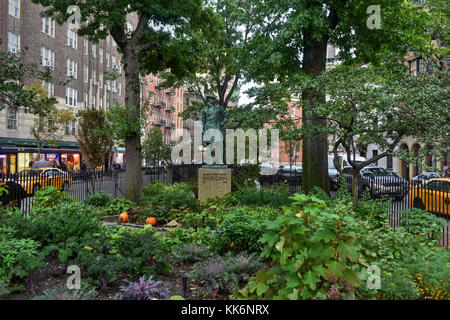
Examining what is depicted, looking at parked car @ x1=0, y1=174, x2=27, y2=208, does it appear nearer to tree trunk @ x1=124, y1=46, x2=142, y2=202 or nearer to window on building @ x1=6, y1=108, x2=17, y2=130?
tree trunk @ x1=124, y1=46, x2=142, y2=202

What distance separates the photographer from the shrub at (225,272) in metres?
4.62

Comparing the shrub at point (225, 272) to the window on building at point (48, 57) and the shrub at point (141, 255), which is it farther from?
the window on building at point (48, 57)

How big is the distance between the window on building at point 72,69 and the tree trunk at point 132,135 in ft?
96.5

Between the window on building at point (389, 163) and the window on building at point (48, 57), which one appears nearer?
the window on building at point (48, 57)

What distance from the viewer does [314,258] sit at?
11.1 feet

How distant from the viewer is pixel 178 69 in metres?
17.8

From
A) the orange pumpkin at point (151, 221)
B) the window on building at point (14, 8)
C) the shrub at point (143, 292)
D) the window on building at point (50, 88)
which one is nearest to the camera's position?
the shrub at point (143, 292)

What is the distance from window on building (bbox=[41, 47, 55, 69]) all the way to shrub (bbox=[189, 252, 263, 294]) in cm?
3686

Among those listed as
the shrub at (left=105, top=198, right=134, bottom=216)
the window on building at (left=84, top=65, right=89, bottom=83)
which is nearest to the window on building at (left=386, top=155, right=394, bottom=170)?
the shrub at (left=105, top=198, right=134, bottom=216)

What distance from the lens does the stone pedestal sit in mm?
12836

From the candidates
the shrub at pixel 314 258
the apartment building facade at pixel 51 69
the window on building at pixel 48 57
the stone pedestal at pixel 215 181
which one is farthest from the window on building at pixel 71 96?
the shrub at pixel 314 258

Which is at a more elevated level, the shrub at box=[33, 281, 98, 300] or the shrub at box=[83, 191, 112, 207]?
the shrub at box=[83, 191, 112, 207]

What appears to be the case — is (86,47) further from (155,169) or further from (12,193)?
(12,193)

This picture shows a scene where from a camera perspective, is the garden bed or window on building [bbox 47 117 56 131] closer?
the garden bed
